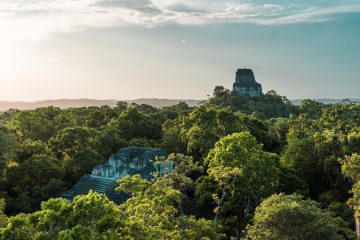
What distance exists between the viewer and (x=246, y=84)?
463 feet

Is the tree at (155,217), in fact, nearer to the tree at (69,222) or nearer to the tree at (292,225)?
the tree at (69,222)

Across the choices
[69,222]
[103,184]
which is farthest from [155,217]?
[103,184]

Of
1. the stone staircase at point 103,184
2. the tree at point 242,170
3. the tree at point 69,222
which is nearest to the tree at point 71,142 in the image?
the stone staircase at point 103,184

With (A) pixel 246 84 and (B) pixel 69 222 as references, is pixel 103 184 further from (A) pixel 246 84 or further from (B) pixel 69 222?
(A) pixel 246 84

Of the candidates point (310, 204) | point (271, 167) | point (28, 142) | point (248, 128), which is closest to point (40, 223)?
point (310, 204)

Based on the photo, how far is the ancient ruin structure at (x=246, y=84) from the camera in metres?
140

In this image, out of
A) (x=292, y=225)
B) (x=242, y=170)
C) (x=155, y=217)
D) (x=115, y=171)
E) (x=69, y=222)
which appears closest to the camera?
(x=69, y=222)

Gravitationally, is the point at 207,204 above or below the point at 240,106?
below

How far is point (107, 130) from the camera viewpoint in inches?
2050

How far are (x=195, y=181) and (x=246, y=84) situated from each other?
102 meters

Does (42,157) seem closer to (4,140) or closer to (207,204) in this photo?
(4,140)

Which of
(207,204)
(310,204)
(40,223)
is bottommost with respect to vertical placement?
(207,204)

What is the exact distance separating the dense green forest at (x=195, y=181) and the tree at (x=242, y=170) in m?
0.08

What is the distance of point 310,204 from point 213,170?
7.20 metres
